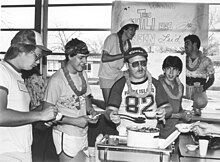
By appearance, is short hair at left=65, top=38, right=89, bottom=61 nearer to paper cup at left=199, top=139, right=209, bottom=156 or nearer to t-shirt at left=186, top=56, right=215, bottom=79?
paper cup at left=199, top=139, right=209, bottom=156

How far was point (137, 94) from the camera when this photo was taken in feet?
7.35

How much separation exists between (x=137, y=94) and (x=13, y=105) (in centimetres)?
96

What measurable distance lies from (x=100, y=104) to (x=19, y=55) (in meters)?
2.64

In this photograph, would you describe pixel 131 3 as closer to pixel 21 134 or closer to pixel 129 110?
pixel 129 110

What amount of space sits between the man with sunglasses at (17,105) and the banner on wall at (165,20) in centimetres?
272

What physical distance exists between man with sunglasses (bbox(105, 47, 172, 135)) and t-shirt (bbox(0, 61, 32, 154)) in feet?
2.33

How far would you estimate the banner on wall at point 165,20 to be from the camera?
4238 millimetres

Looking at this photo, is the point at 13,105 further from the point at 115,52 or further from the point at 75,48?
the point at 115,52

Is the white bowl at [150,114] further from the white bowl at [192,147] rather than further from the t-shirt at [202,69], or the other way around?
the t-shirt at [202,69]

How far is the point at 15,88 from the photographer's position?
1.58m

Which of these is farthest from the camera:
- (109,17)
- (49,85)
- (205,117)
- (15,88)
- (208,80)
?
(109,17)

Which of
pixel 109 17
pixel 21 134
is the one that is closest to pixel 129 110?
pixel 21 134

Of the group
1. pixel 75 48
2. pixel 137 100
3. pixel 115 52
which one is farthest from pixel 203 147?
pixel 115 52

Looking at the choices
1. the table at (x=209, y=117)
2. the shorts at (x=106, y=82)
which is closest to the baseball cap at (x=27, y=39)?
the shorts at (x=106, y=82)
